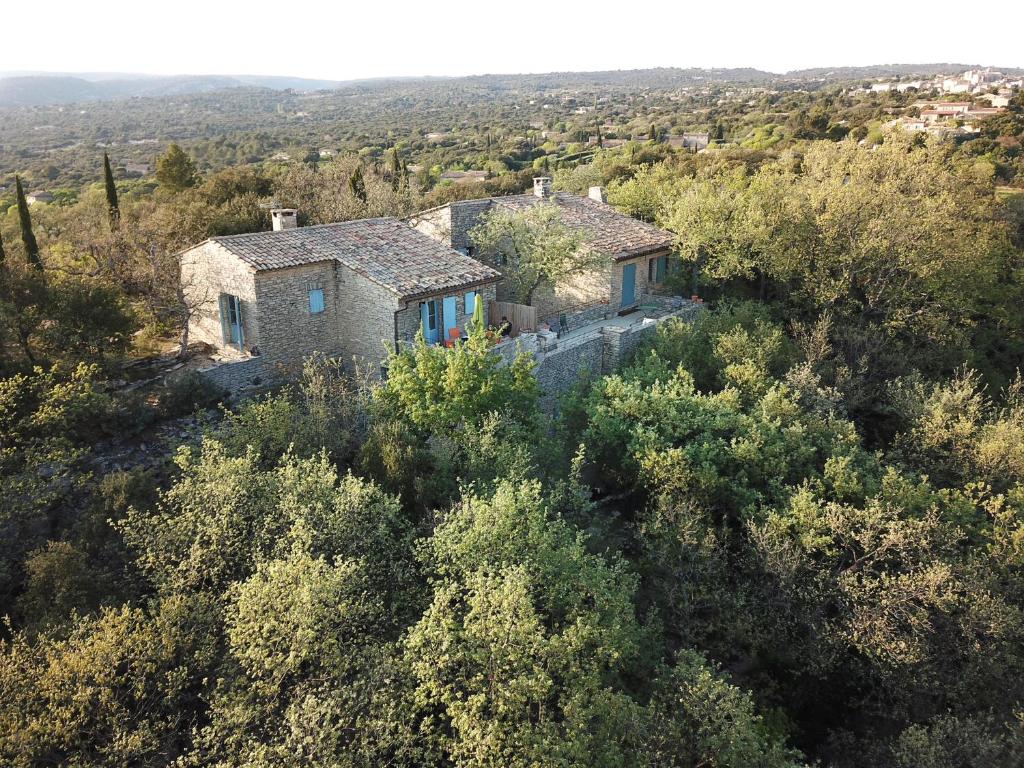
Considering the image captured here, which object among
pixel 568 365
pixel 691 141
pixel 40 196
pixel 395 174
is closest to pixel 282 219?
pixel 568 365

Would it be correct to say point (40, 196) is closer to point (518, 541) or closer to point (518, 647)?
point (518, 541)

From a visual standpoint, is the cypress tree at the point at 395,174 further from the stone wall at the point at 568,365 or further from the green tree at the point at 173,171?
the stone wall at the point at 568,365

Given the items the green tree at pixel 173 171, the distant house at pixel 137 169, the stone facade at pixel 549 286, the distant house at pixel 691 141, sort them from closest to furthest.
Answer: the stone facade at pixel 549 286 → the green tree at pixel 173 171 → the distant house at pixel 691 141 → the distant house at pixel 137 169

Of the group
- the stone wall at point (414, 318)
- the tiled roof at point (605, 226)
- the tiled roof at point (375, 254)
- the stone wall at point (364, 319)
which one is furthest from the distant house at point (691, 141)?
the stone wall at point (364, 319)

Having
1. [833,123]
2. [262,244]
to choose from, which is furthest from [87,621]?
[833,123]

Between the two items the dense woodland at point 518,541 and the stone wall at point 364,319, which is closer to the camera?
the dense woodland at point 518,541

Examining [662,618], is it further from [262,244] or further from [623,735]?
[262,244]

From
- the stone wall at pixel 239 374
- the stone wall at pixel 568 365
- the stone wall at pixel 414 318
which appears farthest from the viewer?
the stone wall at pixel 568 365
